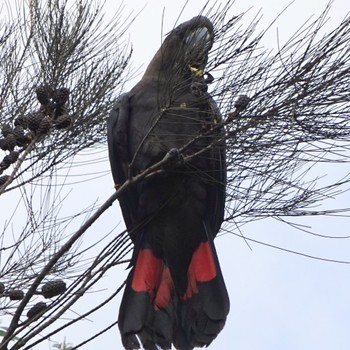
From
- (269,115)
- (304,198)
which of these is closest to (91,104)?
(304,198)

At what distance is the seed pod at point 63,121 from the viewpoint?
319 centimetres

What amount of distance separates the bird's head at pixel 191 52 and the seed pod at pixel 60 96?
644 mm

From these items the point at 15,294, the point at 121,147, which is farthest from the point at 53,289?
the point at 121,147

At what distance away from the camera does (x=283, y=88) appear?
245cm

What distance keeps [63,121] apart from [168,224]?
55 cm

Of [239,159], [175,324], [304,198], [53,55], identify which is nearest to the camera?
[239,159]

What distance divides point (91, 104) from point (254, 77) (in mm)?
1185

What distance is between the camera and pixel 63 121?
3.19 m

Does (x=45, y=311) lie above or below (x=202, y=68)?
below

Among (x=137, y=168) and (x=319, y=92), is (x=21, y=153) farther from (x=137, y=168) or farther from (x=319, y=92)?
(x=319, y=92)

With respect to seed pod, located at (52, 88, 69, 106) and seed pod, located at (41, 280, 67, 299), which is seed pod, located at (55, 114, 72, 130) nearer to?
seed pod, located at (52, 88, 69, 106)

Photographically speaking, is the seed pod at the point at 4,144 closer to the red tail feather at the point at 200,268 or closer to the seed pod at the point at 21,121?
the seed pod at the point at 21,121

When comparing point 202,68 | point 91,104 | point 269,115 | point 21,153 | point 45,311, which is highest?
point 91,104

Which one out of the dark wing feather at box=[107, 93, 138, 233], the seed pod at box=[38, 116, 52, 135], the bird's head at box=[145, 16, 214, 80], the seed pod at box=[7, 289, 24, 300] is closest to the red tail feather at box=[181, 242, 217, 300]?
the dark wing feather at box=[107, 93, 138, 233]
